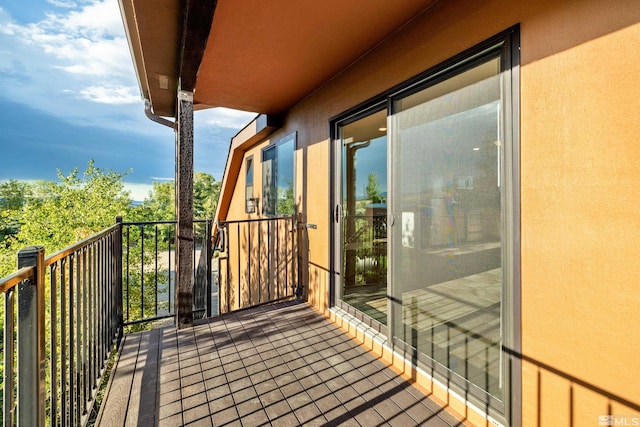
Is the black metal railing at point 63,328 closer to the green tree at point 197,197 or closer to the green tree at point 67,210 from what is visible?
the green tree at point 67,210

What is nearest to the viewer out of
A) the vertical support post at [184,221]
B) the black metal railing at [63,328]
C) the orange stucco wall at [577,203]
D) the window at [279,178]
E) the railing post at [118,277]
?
the black metal railing at [63,328]

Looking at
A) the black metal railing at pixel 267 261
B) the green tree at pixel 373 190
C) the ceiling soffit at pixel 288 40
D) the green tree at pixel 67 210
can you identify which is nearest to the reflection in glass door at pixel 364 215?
the green tree at pixel 373 190

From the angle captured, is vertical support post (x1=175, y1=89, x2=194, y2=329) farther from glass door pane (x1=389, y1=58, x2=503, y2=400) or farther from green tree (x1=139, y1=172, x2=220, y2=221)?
green tree (x1=139, y1=172, x2=220, y2=221)

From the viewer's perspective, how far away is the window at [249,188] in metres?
6.15

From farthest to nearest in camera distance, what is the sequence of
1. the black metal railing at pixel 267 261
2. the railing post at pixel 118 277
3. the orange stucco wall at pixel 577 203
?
1. the black metal railing at pixel 267 261
2. the railing post at pixel 118 277
3. the orange stucco wall at pixel 577 203

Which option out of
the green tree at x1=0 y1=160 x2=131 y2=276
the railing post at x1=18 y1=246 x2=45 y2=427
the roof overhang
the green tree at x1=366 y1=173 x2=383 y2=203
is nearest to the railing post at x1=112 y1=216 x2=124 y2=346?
the roof overhang

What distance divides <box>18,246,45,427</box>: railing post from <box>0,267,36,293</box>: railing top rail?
0.02 meters

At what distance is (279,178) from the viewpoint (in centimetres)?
477

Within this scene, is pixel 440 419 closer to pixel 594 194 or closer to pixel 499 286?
pixel 499 286

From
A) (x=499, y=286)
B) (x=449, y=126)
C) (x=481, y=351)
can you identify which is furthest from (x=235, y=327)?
(x=449, y=126)

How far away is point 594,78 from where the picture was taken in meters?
1.23

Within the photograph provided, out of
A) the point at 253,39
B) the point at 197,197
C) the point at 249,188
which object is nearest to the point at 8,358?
the point at 253,39

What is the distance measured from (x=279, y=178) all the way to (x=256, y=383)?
3.27 m

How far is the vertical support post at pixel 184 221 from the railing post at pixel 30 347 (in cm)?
186
